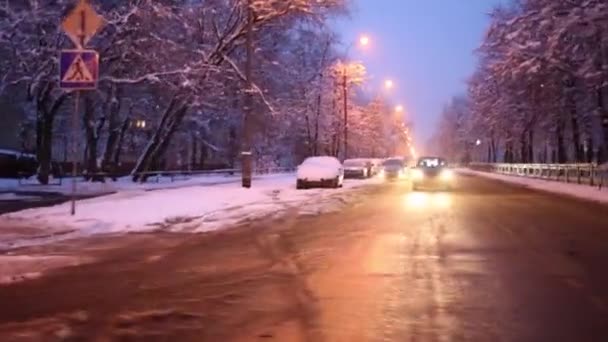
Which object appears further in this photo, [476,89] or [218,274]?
[476,89]

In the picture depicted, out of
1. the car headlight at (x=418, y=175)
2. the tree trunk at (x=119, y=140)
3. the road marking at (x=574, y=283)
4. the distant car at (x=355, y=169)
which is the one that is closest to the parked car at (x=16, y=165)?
the tree trunk at (x=119, y=140)

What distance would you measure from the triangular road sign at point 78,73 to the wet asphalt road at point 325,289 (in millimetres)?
3625

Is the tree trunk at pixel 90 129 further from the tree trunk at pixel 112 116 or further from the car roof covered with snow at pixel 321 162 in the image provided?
the car roof covered with snow at pixel 321 162

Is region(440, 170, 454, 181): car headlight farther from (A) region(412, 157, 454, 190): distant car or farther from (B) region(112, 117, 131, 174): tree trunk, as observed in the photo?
(B) region(112, 117, 131, 174): tree trunk

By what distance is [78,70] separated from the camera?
1688 centimetres

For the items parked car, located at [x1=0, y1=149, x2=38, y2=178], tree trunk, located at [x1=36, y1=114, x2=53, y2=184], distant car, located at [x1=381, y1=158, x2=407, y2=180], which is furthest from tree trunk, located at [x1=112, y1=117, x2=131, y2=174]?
distant car, located at [x1=381, y1=158, x2=407, y2=180]

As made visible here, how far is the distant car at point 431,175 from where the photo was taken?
40.9 meters

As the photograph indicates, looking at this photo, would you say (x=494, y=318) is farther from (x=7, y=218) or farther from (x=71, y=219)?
(x=7, y=218)

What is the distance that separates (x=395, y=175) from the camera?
66.4 meters

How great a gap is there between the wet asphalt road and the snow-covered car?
22.3 m

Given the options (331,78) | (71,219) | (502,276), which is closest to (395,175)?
(331,78)

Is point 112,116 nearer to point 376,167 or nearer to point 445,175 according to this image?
point 445,175

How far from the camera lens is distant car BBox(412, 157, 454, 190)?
4094 centimetres

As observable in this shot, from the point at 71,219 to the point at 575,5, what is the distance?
29.8 meters
